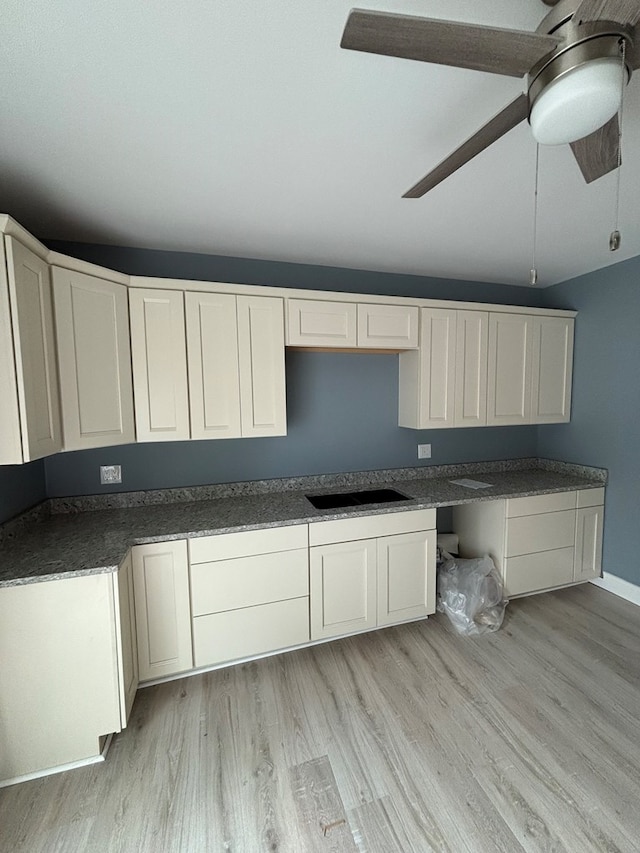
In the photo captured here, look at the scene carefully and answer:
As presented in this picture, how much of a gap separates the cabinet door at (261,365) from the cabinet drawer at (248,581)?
28.9 inches

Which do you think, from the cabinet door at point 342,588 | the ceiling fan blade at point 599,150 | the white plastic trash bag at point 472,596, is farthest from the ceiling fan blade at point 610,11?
the white plastic trash bag at point 472,596

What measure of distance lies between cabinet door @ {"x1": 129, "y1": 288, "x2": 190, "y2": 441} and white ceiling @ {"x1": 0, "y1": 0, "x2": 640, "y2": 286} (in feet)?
1.37

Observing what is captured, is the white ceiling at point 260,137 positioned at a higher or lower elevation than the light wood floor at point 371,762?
higher

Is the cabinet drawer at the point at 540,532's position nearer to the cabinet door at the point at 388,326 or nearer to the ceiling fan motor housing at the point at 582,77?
the cabinet door at the point at 388,326

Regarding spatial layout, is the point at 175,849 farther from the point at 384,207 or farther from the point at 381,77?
the point at 384,207

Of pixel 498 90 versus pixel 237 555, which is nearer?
pixel 498 90

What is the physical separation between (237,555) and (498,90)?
6.96ft

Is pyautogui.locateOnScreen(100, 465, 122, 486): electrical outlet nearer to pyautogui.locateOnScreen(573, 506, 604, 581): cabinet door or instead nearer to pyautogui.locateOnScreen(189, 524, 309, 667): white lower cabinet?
pyautogui.locateOnScreen(189, 524, 309, 667): white lower cabinet

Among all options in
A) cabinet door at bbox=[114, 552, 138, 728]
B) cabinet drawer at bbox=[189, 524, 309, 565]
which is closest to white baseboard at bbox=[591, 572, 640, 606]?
cabinet drawer at bbox=[189, 524, 309, 565]

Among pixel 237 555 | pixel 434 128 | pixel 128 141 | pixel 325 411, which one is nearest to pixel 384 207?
pixel 434 128

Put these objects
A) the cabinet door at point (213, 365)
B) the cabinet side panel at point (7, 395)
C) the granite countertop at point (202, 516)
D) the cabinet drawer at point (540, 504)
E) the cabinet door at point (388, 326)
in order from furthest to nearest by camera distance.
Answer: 1. the cabinet drawer at point (540, 504)
2. the cabinet door at point (388, 326)
3. the cabinet door at point (213, 365)
4. the granite countertop at point (202, 516)
5. the cabinet side panel at point (7, 395)

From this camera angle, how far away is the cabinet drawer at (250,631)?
1.84 metres

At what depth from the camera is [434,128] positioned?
1171mm

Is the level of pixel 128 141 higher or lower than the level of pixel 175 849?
higher
